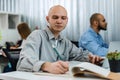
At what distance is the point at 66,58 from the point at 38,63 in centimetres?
50

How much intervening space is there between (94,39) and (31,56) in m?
1.73

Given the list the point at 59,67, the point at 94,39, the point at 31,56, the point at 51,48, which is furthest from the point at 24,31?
the point at 59,67

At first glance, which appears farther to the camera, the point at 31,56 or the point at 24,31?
the point at 24,31

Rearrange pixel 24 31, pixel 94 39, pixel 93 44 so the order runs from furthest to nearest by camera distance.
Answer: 1. pixel 24 31
2. pixel 94 39
3. pixel 93 44

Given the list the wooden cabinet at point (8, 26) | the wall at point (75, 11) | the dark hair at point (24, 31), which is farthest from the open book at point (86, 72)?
the wooden cabinet at point (8, 26)

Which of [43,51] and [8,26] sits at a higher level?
[8,26]

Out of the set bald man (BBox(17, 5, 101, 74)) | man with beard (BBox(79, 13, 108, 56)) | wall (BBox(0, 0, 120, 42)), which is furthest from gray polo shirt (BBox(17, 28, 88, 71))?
wall (BBox(0, 0, 120, 42))

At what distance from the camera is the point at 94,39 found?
3.06 meters

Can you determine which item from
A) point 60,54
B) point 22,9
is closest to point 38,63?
point 60,54

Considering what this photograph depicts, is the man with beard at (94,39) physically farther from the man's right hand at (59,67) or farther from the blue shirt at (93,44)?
the man's right hand at (59,67)

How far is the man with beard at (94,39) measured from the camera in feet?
9.47

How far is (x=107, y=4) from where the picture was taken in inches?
161

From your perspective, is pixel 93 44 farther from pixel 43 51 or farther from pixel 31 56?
pixel 31 56

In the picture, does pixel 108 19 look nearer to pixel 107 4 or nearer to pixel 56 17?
pixel 107 4
